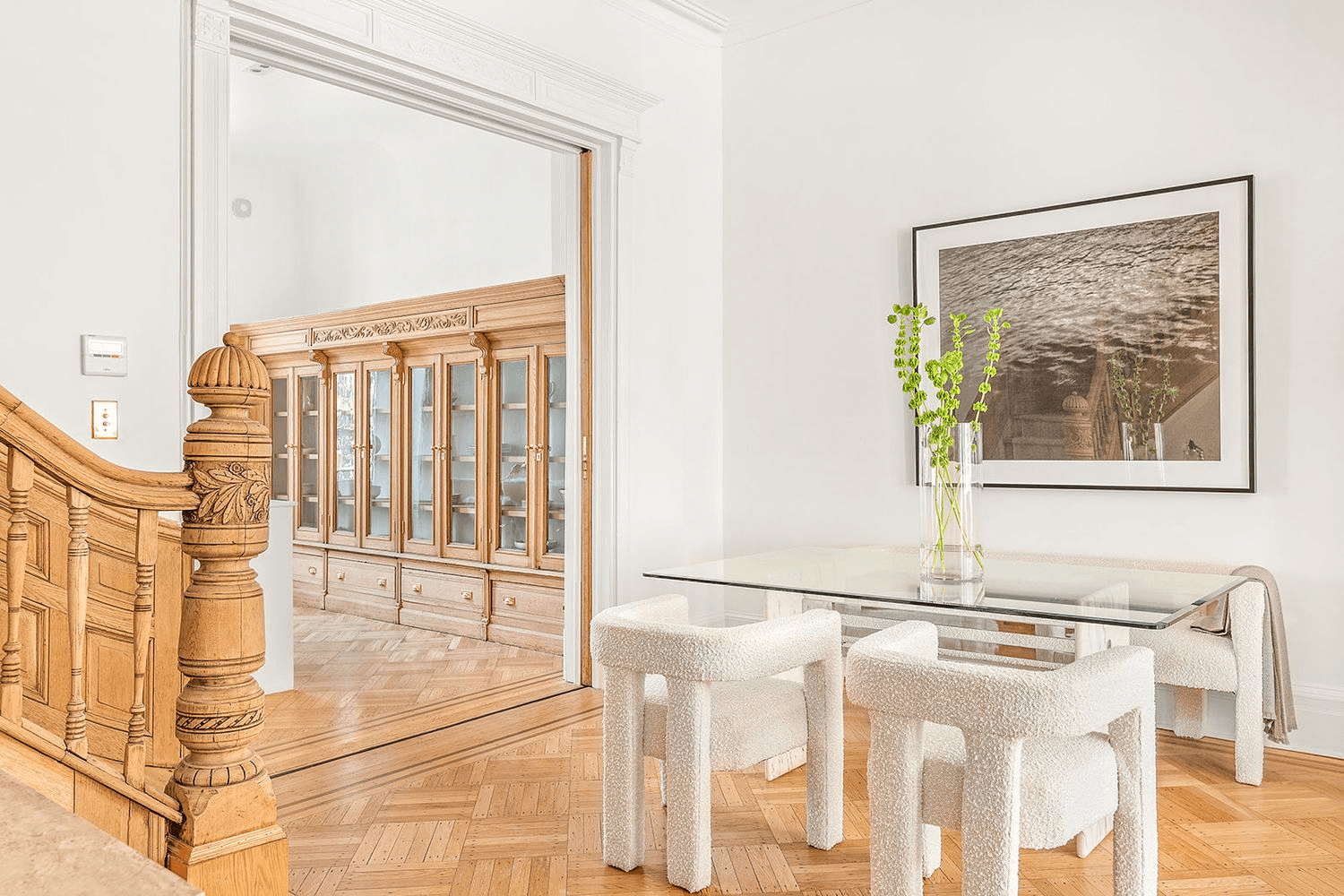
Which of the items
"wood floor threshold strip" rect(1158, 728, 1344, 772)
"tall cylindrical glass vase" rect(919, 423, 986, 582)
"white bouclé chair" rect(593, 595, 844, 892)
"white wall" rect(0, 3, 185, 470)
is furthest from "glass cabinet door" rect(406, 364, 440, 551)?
"wood floor threshold strip" rect(1158, 728, 1344, 772)

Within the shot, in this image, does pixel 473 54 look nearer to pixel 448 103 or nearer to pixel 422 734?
pixel 448 103

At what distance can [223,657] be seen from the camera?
1.83 metres

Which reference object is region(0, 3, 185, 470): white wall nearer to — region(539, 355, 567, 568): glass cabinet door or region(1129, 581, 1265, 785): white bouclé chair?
region(539, 355, 567, 568): glass cabinet door

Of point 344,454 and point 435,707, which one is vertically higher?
point 344,454

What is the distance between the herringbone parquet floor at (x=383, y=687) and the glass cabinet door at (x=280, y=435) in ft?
4.36

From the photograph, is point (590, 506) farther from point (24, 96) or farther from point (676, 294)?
point (24, 96)

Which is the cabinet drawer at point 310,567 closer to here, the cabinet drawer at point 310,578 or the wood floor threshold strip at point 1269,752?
the cabinet drawer at point 310,578

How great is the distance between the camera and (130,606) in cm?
263

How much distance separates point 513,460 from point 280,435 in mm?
2425

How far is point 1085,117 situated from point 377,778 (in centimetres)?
364

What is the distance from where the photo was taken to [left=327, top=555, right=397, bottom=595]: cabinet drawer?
5.98 meters

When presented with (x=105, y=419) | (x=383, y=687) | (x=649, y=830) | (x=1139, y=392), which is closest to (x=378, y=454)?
(x=383, y=687)

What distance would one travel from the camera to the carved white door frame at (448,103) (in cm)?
295

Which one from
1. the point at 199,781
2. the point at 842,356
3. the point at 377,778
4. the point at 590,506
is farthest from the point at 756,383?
the point at 199,781
